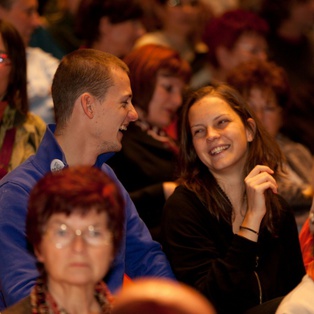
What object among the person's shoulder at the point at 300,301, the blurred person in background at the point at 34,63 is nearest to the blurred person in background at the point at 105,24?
the blurred person in background at the point at 34,63

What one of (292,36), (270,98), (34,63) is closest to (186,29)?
(292,36)

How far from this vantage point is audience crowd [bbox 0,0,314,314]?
2312 mm

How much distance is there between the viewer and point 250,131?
363cm

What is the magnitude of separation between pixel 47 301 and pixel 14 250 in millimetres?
511

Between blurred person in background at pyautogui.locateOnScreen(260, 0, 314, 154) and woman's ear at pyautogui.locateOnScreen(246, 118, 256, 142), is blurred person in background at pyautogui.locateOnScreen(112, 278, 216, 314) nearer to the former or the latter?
woman's ear at pyautogui.locateOnScreen(246, 118, 256, 142)

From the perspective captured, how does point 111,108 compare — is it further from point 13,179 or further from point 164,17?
point 164,17

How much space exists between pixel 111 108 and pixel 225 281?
708 millimetres

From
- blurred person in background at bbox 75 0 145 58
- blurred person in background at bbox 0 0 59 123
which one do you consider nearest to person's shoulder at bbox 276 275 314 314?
blurred person in background at bbox 0 0 59 123

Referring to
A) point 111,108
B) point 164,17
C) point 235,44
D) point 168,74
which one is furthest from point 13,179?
point 164,17

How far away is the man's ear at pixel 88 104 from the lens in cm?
321

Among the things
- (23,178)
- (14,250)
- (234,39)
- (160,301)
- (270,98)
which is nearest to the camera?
(160,301)

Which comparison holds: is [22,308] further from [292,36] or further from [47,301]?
[292,36]

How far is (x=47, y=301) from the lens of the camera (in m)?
2.37

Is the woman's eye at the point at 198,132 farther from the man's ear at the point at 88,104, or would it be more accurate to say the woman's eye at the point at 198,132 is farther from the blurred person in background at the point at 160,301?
the blurred person in background at the point at 160,301
